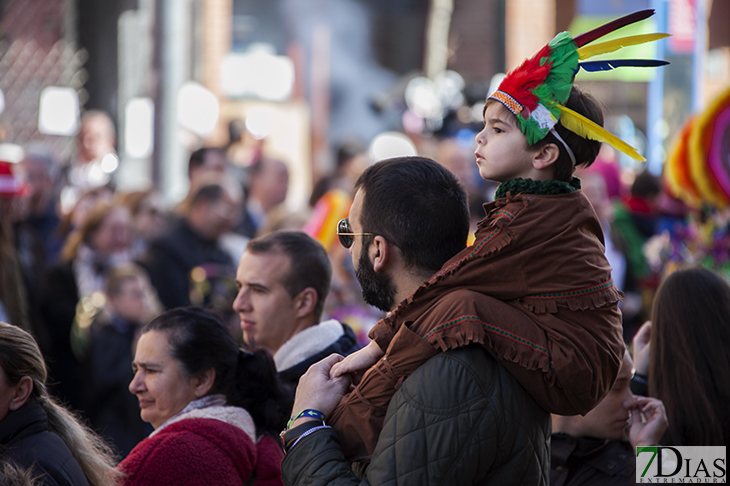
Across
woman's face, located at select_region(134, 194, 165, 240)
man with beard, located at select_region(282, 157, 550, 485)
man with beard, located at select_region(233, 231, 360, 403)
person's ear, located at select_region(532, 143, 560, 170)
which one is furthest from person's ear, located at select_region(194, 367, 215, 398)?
woman's face, located at select_region(134, 194, 165, 240)

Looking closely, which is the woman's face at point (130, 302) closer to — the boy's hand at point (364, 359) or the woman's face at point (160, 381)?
the woman's face at point (160, 381)

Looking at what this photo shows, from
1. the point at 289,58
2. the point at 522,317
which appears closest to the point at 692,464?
the point at 522,317

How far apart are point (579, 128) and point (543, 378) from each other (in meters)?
0.65

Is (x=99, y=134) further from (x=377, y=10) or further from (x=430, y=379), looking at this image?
(x=377, y=10)

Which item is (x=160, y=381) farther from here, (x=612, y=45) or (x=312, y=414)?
(x=612, y=45)

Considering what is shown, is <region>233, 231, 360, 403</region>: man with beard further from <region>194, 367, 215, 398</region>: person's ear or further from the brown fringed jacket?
the brown fringed jacket

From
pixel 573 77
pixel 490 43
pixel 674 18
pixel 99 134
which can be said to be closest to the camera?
pixel 573 77

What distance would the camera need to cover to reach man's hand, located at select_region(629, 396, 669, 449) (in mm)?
2670

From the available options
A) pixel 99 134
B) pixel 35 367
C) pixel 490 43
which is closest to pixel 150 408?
pixel 35 367

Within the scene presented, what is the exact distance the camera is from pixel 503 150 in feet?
6.95

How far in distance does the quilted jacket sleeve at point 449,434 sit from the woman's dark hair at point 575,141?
55cm

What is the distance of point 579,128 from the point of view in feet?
6.81

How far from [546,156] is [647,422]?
3.71 ft

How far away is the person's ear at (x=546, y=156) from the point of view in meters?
2.08
